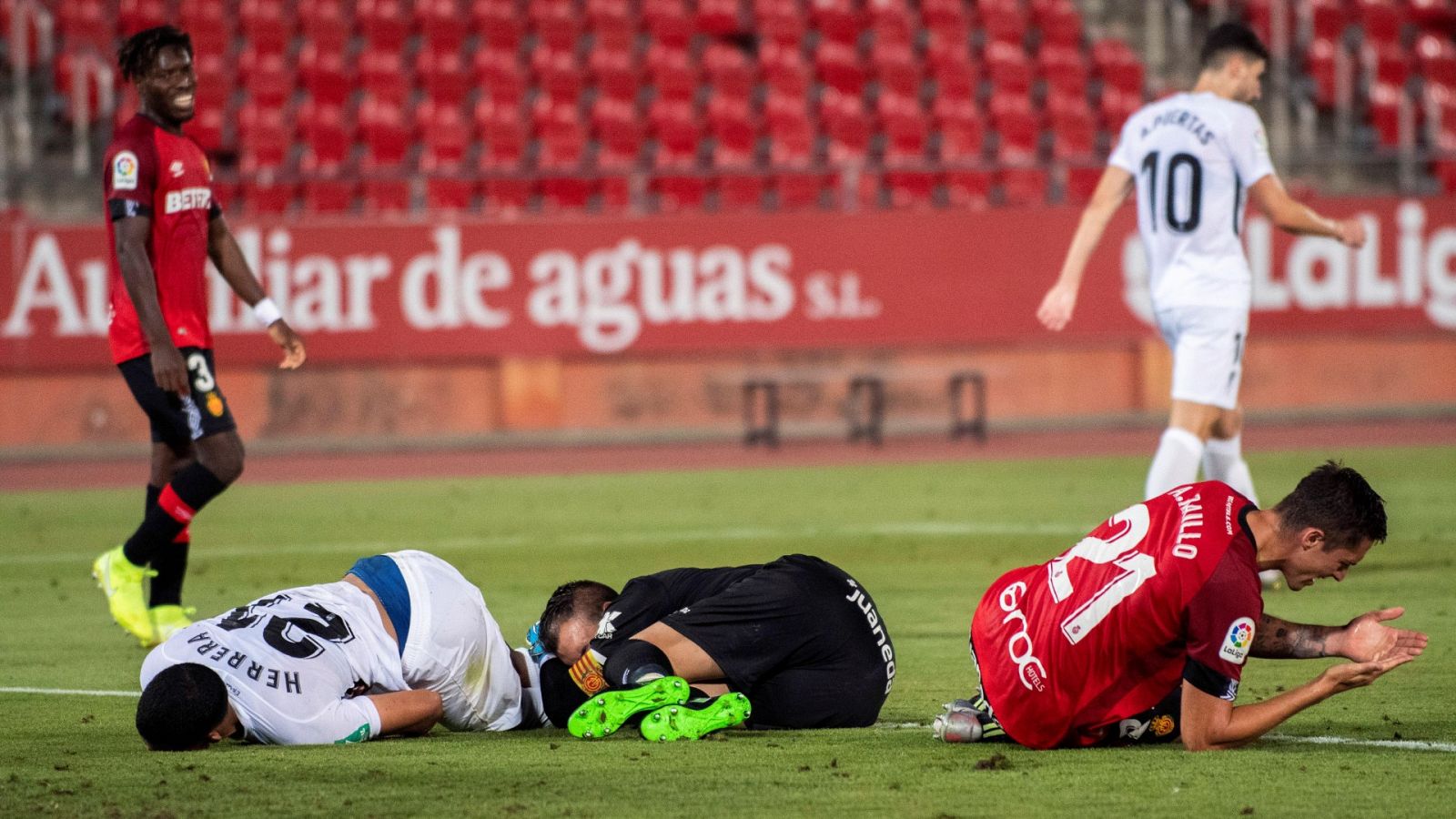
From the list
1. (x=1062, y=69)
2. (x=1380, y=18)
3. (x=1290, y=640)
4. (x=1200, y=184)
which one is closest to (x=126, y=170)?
(x=1200, y=184)

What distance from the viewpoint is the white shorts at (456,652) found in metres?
5.41

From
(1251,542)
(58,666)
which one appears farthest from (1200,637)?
(58,666)

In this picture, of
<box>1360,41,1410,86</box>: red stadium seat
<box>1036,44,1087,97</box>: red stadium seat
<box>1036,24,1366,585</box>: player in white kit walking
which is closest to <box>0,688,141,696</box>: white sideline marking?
<box>1036,24,1366,585</box>: player in white kit walking

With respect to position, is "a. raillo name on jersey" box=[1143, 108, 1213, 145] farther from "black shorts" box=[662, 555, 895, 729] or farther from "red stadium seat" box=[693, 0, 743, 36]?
"red stadium seat" box=[693, 0, 743, 36]

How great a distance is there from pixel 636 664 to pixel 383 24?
16.5 meters

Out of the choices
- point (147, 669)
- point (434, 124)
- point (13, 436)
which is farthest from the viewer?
point (434, 124)

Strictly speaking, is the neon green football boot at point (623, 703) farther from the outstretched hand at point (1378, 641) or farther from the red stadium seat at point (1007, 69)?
the red stadium seat at point (1007, 69)

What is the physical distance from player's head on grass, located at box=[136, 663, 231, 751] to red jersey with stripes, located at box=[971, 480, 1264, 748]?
2124 millimetres

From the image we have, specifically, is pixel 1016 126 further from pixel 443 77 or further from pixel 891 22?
pixel 443 77

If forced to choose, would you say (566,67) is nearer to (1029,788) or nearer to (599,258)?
(599,258)

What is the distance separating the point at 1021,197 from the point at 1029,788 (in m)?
14.2

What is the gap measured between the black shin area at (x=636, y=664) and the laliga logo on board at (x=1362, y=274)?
13261mm

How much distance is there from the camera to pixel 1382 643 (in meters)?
4.76

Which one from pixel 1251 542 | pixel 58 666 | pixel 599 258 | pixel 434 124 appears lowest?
pixel 58 666
